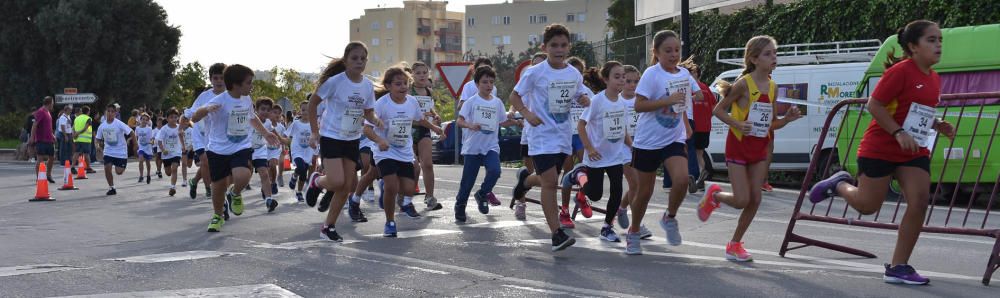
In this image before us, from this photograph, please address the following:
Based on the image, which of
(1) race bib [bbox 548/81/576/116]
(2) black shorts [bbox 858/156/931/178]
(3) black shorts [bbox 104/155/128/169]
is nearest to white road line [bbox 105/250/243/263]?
(1) race bib [bbox 548/81/576/116]

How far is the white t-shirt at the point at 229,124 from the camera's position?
11312 mm

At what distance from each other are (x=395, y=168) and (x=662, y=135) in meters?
2.80

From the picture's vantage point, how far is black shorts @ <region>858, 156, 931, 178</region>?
7.02m

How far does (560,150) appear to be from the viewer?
29.9 ft

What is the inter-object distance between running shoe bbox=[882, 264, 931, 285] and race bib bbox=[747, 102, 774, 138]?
130cm

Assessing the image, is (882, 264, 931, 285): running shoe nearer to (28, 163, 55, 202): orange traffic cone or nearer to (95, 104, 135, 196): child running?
(28, 163, 55, 202): orange traffic cone

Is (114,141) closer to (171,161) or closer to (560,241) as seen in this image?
(171,161)

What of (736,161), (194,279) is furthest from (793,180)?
(194,279)

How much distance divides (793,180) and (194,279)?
12892 mm

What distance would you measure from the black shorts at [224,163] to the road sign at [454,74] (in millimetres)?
13078

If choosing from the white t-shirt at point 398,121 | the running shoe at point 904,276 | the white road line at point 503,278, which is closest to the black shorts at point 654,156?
the white road line at point 503,278

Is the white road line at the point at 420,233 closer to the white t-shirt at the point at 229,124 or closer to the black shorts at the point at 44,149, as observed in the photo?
the white t-shirt at the point at 229,124

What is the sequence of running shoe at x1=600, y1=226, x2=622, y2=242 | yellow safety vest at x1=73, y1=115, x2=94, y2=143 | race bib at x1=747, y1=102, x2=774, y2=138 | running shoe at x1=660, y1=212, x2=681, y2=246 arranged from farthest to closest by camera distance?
yellow safety vest at x1=73, y1=115, x2=94, y2=143, running shoe at x1=600, y1=226, x2=622, y2=242, running shoe at x1=660, y1=212, x2=681, y2=246, race bib at x1=747, y1=102, x2=774, y2=138

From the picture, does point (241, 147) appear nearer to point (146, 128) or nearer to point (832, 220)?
point (832, 220)
